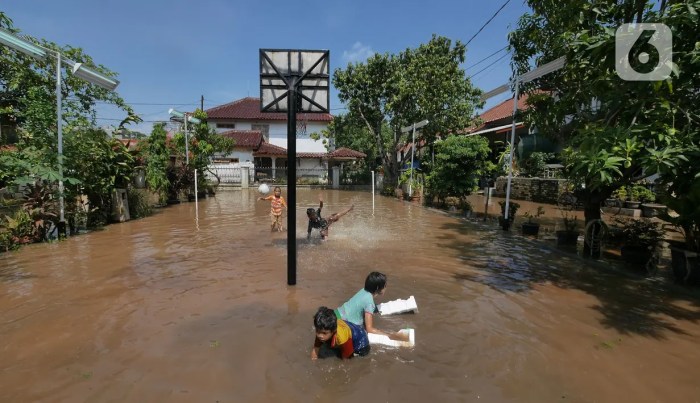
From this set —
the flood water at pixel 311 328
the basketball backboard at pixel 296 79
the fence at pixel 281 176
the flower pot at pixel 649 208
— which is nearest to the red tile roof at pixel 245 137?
the fence at pixel 281 176

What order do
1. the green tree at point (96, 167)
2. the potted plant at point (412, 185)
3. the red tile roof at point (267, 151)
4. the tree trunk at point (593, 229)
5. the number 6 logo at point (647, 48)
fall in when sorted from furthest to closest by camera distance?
1. the red tile roof at point (267, 151)
2. the potted plant at point (412, 185)
3. the green tree at point (96, 167)
4. the tree trunk at point (593, 229)
5. the number 6 logo at point (647, 48)

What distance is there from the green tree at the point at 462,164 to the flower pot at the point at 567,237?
6.01 metres

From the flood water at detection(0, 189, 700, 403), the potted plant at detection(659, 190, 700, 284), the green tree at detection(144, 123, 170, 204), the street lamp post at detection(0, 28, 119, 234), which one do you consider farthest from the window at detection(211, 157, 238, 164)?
the potted plant at detection(659, 190, 700, 284)

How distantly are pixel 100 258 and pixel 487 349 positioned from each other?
819 cm

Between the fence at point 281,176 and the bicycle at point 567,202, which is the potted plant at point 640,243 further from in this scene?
the fence at point 281,176

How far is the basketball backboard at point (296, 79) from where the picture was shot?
241 inches

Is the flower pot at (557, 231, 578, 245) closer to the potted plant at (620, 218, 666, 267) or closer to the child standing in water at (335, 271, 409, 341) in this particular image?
the potted plant at (620, 218, 666, 267)

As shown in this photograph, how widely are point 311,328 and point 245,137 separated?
116 ft

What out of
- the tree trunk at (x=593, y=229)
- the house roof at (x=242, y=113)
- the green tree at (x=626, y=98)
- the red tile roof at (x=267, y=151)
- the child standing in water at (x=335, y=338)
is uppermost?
the house roof at (x=242, y=113)

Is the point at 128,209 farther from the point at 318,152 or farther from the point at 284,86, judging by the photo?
the point at 318,152

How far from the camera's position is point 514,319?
5.52 m

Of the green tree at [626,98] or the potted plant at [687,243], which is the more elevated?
the green tree at [626,98]

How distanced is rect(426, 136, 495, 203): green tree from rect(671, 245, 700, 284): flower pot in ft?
29.4

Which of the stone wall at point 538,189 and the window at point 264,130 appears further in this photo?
the window at point 264,130
